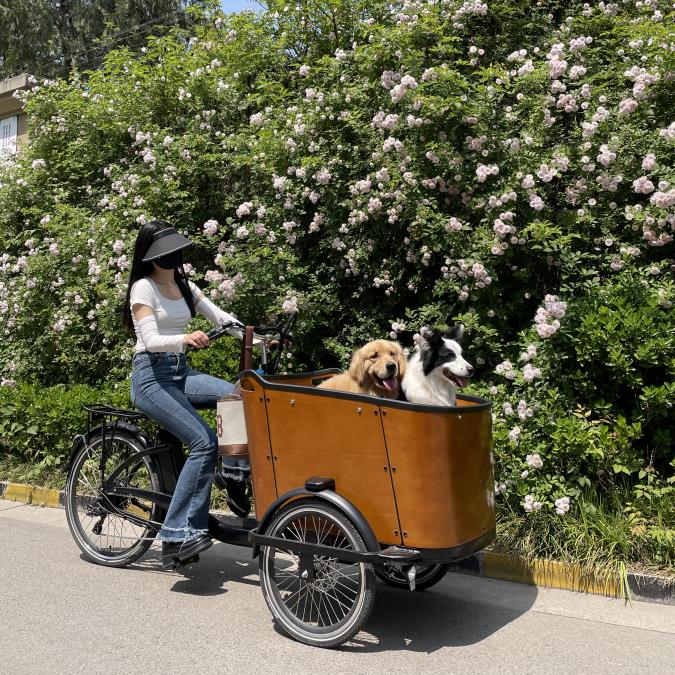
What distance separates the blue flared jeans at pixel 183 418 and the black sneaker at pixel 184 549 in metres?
0.03

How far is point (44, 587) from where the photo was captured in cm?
446

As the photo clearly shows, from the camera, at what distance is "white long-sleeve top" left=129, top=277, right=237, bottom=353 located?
4305 millimetres

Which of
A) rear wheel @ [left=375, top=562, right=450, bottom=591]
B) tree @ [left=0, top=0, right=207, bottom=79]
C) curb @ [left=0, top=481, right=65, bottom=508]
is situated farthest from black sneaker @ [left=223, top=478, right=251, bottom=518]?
tree @ [left=0, top=0, right=207, bottom=79]

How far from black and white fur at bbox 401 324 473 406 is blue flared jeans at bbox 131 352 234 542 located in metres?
1.33

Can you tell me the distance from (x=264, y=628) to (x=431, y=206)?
12.3 feet

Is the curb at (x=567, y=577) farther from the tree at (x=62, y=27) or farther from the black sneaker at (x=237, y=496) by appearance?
the tree at (x=62, y=27)

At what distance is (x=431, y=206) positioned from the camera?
618 cm

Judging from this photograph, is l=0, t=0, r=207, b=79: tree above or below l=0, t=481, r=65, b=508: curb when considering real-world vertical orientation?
above

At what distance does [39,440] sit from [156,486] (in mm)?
3361

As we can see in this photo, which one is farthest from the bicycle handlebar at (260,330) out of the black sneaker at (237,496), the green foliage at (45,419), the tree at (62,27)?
the tree at (62,27)

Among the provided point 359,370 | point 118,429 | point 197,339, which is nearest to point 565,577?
point 359,370

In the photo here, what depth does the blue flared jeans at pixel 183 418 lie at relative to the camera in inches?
172

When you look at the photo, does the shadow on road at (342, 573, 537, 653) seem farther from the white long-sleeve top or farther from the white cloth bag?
the white long-sleeve top

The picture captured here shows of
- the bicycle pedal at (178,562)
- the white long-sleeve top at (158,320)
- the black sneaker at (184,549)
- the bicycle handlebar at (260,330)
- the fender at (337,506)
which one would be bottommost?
the bicycle pedal at (178,562)
